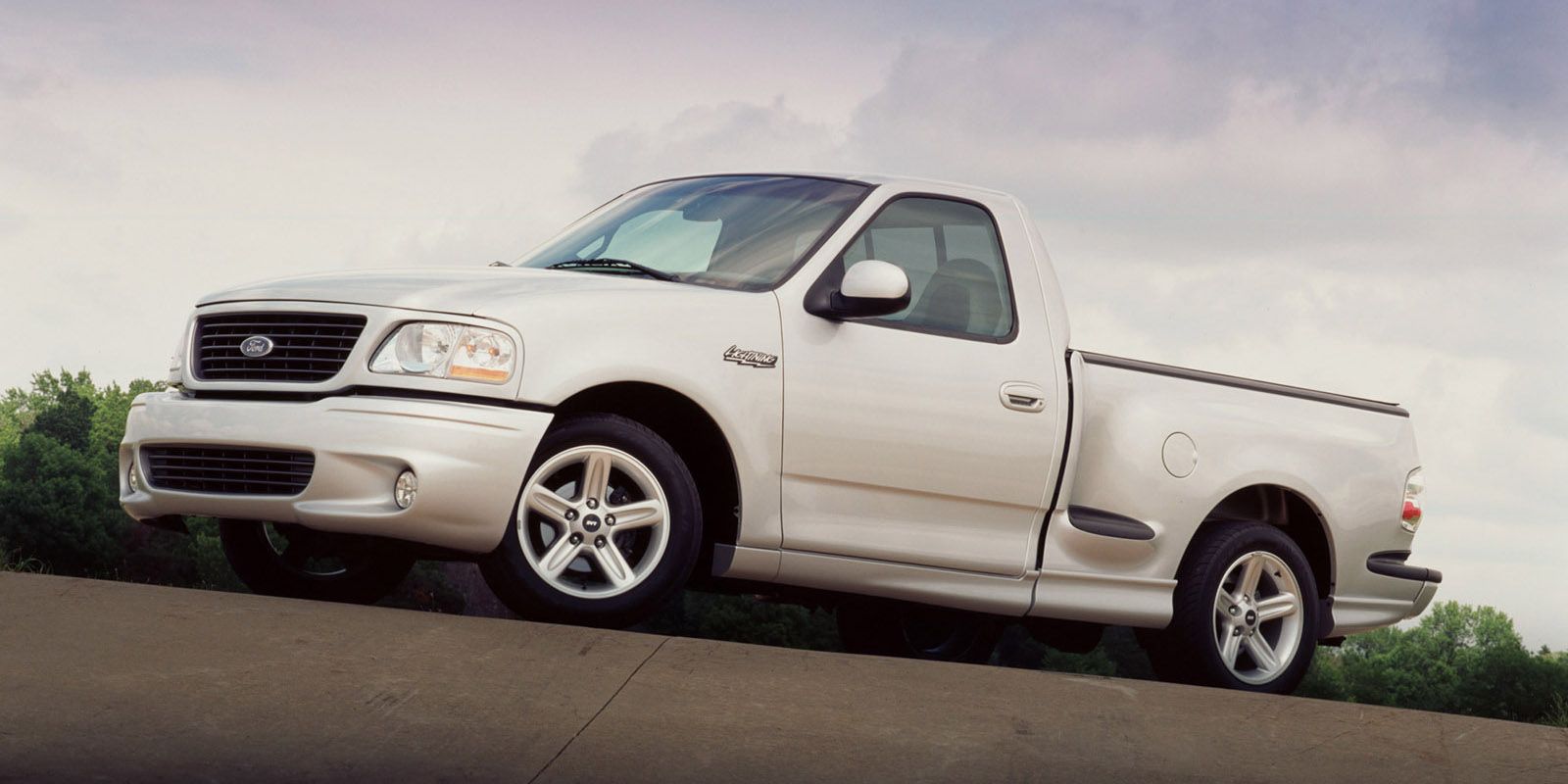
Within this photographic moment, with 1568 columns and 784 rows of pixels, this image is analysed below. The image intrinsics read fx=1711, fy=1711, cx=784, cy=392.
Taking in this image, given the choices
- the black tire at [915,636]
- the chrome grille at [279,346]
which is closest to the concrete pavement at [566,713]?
the chrome grille at [279,346]

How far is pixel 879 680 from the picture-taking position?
6.35 metres

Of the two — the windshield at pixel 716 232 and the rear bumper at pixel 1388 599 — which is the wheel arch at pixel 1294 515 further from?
the windshield at pixel 716 232

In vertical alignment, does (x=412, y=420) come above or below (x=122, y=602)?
above

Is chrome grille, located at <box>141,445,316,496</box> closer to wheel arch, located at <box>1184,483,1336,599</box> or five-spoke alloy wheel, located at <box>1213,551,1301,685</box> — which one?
five-spoke alloy wheel, located at <box>1213,551,1301,685</box>

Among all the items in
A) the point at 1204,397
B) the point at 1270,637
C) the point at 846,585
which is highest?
the point at 1204,397

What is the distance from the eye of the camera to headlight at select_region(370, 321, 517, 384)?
6.30 metres

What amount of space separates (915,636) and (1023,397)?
3216mm

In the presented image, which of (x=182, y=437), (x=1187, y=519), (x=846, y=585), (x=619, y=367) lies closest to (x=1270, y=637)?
(x=1187, y=519)

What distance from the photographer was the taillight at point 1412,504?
9141 millimetres

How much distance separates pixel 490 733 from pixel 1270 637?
4.75m

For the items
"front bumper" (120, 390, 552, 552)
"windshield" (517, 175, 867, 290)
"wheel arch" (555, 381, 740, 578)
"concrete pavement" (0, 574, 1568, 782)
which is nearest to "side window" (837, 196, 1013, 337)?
"windshield" (517, 175, 867, 290)

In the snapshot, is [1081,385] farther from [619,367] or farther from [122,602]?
[122,602]

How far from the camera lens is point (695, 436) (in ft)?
22.9

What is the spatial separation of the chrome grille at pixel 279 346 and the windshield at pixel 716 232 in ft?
4.31
